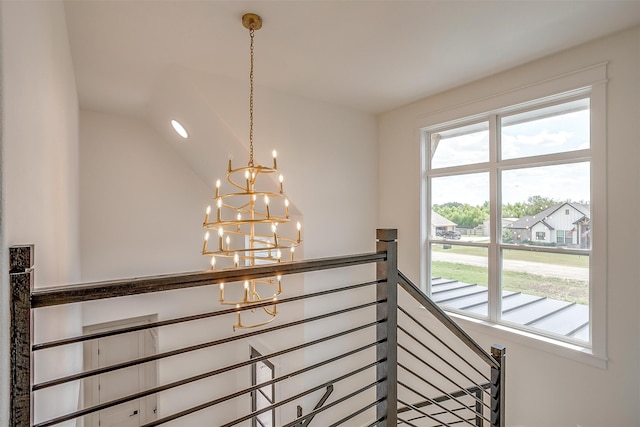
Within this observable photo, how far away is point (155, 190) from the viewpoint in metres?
4.36

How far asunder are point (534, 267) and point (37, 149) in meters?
3.62

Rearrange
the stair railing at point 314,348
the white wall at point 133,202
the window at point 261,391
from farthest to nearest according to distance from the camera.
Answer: the window at point 261,391 < the white wall at point 133,202 < the stair railing at point 314,348

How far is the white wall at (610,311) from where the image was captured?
231 centimetres

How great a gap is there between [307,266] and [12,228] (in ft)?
2.86

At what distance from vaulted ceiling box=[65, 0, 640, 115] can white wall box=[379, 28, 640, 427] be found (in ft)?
0.53

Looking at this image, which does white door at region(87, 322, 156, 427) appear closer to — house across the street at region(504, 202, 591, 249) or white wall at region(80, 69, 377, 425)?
white wall at region(80, 69, 377, 425)

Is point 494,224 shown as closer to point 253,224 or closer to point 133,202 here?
point 253,224

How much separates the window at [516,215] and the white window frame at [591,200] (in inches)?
1.1

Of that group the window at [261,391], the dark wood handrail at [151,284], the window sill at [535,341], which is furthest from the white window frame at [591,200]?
the window at [261,391]

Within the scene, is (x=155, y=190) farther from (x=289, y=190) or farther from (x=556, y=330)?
(x=556, y=330)

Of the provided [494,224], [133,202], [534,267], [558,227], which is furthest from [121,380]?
[558,227]

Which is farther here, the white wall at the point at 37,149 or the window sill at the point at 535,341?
the window sill at the point at 535,341

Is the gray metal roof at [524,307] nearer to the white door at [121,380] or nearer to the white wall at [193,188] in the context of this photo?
the white wall at [193,188]

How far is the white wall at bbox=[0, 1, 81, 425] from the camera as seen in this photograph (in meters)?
0.86
